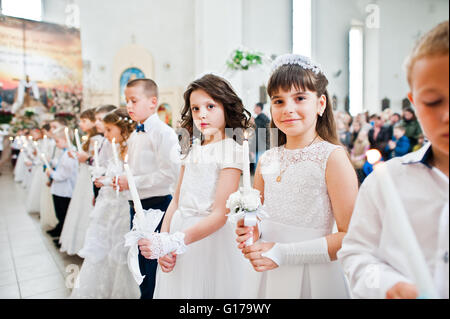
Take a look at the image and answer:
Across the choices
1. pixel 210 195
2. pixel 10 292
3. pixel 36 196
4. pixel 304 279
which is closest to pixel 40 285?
pixel 10 292

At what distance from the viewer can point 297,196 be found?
2.99 feet

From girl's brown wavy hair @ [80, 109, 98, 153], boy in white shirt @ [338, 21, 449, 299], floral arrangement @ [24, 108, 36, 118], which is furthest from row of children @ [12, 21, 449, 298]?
floral arrangement @ [24, 108, 36, 118]

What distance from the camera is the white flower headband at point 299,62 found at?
0.89 m

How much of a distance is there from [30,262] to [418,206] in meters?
3.44

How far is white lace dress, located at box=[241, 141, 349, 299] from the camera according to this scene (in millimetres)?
857

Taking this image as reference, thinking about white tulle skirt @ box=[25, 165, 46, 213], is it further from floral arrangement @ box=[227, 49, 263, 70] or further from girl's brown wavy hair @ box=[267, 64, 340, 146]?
girl's brown wavy hair @ box=[267, 64, 340, 146]

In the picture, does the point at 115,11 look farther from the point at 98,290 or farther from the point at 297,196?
the point at 297,196

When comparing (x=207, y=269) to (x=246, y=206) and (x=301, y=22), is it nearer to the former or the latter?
(x=246, y=206)

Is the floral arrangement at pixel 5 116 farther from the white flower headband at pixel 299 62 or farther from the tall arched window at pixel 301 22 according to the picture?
the white flower headband at pixel 299 62

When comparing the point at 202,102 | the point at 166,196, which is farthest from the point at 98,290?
the point at 202,102

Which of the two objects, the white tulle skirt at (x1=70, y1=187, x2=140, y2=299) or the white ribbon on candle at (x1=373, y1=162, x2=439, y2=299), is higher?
the white ribbon on candle at (x1=373, y1=162, x2=439, y2=299)

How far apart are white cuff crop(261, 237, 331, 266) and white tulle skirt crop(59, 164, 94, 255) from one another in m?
2.73

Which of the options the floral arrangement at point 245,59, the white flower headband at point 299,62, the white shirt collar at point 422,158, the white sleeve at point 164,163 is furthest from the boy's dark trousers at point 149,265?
the floral arrangement at point 245,59

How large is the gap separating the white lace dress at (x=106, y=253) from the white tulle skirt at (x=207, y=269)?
31.7 inches
